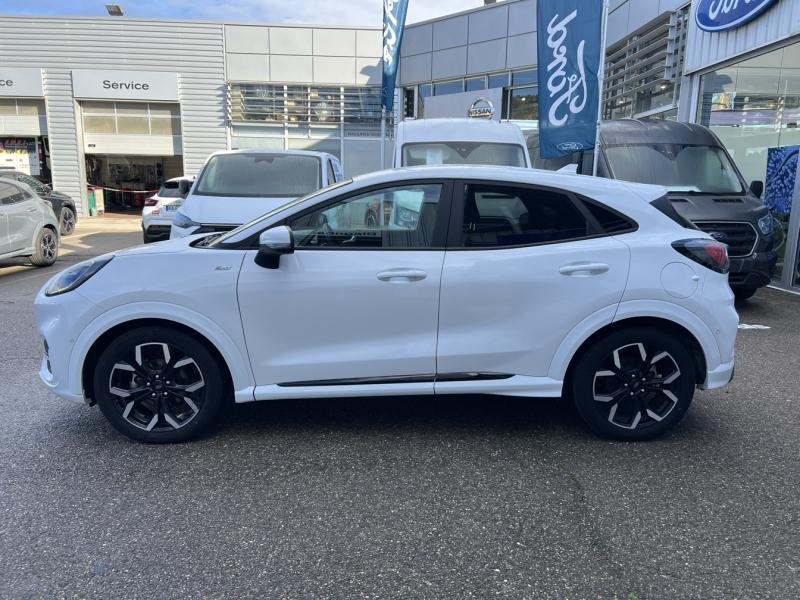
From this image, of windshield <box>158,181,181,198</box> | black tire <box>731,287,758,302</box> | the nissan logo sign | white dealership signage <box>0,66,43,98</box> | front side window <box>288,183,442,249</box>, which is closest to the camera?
front side window <box>288,183,442,249</box>

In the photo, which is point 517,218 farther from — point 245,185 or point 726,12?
point 726,12

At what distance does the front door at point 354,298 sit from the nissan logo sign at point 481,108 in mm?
15292

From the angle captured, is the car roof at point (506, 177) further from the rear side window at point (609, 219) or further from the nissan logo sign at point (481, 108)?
the nissan logo sign at point (481, 108)

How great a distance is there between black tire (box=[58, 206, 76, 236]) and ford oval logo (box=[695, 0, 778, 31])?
15500 millimetres

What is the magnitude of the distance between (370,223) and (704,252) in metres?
2.06

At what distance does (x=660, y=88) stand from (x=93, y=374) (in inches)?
541

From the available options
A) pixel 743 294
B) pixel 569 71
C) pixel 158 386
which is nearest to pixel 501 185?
pixel 158 386

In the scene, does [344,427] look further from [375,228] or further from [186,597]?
[186,597]

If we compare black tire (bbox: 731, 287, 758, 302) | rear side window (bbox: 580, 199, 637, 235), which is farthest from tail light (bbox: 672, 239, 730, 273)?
black tire (bbox: 731, 287, 758, 302)

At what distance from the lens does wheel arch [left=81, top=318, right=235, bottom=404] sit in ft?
12.1

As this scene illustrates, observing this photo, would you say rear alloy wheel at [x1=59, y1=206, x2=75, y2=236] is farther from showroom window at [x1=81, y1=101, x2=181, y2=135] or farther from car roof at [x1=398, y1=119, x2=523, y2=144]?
car roof at [x1=398, y1=119, x2=523, y2=144]

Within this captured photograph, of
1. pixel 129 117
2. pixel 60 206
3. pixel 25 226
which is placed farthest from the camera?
pixel 129 117

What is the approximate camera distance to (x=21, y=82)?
2312 centimetres

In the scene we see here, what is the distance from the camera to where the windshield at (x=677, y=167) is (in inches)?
326
